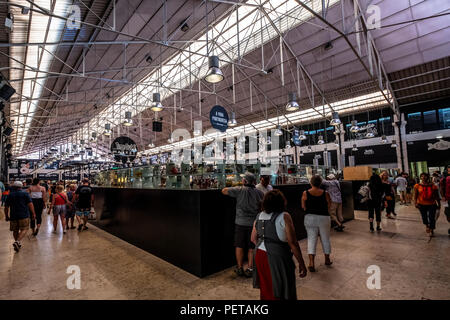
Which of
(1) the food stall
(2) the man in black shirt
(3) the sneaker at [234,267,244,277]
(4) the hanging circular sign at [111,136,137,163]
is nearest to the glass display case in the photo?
(1) the food stall

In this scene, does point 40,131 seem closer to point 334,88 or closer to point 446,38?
point 334,88

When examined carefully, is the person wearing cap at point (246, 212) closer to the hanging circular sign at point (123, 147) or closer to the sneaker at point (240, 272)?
the sneaker at point (240, 272)

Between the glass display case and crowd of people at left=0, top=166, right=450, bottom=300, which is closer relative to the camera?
crowd of people at left=0, top=166, right=450, bottom=300

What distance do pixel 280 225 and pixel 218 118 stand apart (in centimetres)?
366

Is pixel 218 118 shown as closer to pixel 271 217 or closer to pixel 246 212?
pixel 246 212

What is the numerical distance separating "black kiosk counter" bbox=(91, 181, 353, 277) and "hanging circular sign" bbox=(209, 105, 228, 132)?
72.9 inches

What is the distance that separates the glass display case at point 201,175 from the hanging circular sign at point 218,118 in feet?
4.10

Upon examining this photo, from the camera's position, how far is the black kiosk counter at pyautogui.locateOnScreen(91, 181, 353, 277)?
10.6 ft

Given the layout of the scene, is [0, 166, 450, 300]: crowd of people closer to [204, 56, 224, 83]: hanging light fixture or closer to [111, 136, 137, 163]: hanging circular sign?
[111, 136, 137, 163]: hanging circular sign

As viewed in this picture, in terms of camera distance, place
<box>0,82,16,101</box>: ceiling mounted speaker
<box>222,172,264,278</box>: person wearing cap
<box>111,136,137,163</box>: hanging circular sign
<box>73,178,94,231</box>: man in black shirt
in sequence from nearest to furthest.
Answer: <box>222,172,264,278</box>: person wearing cap, <box>73,178,94,231</box>: man in black shirt, <box>0,82,16,101</box>: ceiling mounted speaker, <box>111,136,137,163</box>: hanging circular sign

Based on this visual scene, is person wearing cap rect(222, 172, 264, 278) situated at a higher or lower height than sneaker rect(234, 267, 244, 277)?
higher

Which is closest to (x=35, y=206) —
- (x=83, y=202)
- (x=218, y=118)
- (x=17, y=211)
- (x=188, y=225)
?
(x=83, y=202)
